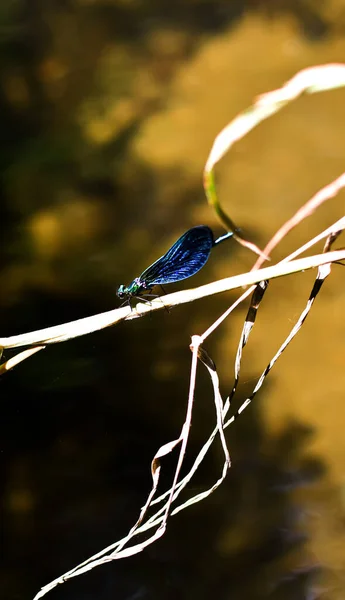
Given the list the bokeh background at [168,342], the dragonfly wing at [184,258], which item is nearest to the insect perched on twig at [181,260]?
the dragonfly wing at [184,258]

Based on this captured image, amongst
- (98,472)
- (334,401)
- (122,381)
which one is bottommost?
(334,401)

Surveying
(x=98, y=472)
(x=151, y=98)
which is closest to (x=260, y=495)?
(x=98, y=472)

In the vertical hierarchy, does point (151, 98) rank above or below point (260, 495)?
above

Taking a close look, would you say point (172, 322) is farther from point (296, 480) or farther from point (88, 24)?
point (88, 24)

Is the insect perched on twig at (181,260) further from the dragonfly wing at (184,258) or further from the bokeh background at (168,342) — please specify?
the bokeh background at (168,342)

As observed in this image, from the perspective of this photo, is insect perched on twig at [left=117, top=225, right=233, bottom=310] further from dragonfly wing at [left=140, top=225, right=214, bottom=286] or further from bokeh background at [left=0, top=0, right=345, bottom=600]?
bokeh background at [left=0, top=0, right=345, bottom=600]


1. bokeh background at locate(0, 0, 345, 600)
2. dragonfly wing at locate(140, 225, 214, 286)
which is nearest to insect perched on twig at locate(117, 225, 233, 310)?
dragonfly wing at locate(140, 225, 214, 286)

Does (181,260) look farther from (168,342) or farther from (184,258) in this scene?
(168,342)
